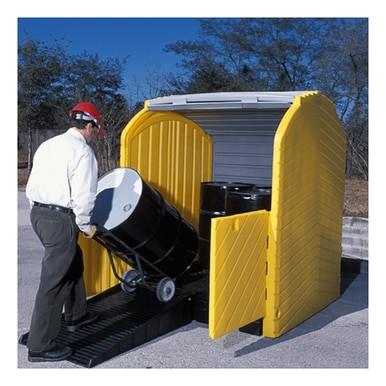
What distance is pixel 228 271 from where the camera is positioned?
14.6ft

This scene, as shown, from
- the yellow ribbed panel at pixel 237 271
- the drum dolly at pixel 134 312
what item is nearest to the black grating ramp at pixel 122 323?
the drum dolly at pixel 134 312

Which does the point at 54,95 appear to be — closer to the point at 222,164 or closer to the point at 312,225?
the point at 222,164

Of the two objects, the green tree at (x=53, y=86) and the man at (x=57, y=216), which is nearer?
the man at (x=57, y=216)

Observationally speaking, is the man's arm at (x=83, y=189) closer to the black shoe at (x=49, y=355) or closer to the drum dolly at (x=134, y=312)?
the drum dolly at (x=134, y=312)

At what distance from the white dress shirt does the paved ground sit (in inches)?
46.8

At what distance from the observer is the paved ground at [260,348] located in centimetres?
454

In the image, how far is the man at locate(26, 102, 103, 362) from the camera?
434 centimetres

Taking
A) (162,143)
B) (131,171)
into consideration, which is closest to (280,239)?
(131,171)

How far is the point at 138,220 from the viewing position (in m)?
5.03

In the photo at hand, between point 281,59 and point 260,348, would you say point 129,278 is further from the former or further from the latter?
point 281,59

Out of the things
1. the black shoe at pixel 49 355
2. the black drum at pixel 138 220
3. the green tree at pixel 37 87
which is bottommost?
the black shoe at pixel 49 355

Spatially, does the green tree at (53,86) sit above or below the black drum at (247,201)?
above

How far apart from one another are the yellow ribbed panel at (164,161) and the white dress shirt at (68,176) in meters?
1.44

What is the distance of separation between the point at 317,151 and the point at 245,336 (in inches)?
75.7
